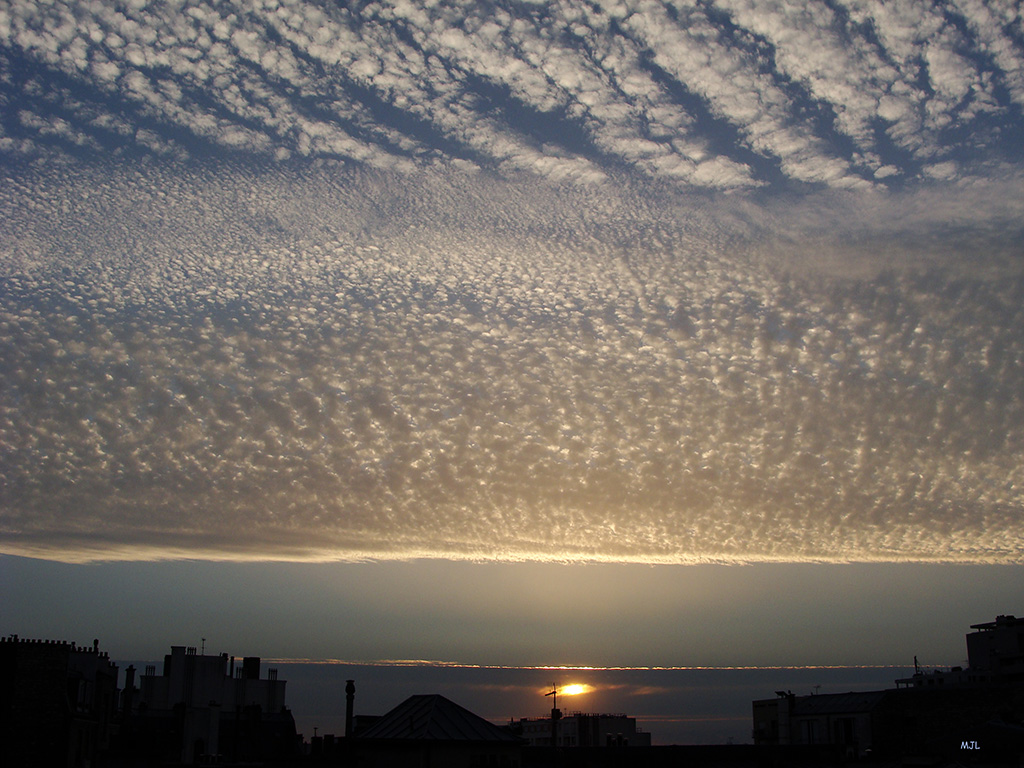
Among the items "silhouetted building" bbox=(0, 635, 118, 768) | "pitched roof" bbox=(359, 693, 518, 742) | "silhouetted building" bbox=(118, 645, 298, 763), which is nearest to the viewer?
"silhouetted building" bbox=(0, 635, 118, 768)

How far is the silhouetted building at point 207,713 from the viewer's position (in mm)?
92306

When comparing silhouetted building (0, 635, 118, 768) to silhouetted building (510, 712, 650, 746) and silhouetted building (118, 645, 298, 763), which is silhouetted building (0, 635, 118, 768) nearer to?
silhouetted building (118, 645, 298, 763)

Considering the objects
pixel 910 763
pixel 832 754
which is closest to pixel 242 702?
pixel 832 754

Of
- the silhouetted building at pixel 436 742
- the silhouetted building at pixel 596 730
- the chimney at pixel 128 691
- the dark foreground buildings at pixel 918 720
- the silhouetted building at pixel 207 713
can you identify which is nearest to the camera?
the silhouetted building at pixel 436 742

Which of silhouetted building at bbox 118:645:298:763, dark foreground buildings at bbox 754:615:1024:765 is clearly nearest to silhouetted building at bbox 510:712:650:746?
dark foreground buildings at bbox 754:615:1024:765

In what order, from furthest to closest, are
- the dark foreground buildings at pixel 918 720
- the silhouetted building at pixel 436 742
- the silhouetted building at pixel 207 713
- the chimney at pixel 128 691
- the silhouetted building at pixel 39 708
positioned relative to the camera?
the chimney at pixel 128 691 → the silhouetted building at pixel 207 713 → the dark foreground buildings at pixel 918 720 → the silhouetted building at pixel 436 742 → the silhouetted building at pixel 39 708

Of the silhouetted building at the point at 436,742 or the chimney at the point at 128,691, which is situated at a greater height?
the chimney at the point at 128,691

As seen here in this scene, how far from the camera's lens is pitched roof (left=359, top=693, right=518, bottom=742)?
234 ft

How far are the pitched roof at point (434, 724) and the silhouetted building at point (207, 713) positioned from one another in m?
21.6

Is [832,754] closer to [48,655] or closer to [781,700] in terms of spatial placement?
[781,700]

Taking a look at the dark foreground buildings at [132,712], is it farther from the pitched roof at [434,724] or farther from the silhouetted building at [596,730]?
the silhouetted building at [596,730]

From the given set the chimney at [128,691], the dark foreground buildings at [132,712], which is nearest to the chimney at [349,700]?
the dark foreground buildings at [132,712]

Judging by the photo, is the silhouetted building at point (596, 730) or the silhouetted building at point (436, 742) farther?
the silhouetted building at point (596, 730)

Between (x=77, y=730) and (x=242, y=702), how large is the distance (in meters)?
37.4
